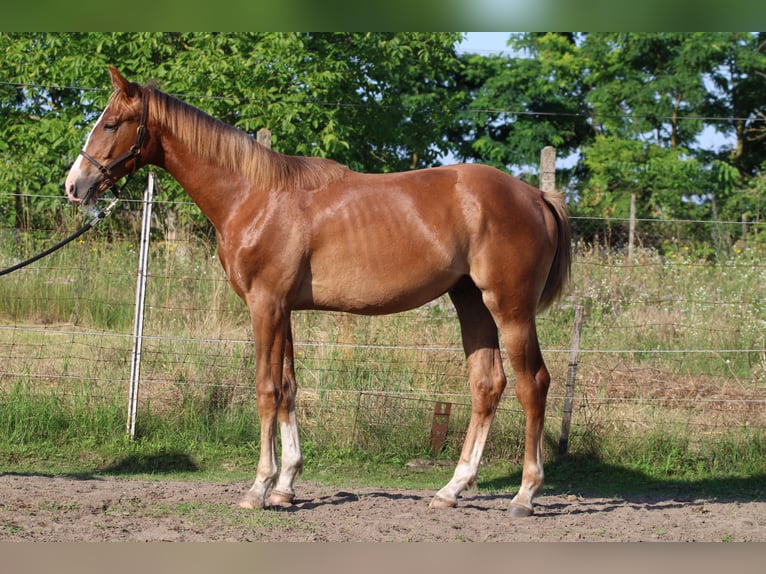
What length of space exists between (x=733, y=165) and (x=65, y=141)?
1551 centimetres

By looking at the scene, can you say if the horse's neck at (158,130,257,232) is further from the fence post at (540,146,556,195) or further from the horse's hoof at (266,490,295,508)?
the fence post at (540,146,556,195)

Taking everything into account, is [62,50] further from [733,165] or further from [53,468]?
[733,165]

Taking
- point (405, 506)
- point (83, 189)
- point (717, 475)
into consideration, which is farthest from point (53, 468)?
point (717, 475)

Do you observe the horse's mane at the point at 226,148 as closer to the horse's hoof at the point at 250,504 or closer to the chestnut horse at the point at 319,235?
the chestnut horse at the point at 319,235

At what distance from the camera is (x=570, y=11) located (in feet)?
7.72

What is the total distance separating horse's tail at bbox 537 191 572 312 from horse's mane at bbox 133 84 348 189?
59.3 inches

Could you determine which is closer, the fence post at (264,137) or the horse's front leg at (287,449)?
the horse's front leg at (287,449)

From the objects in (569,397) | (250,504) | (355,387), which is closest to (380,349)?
(355,387)

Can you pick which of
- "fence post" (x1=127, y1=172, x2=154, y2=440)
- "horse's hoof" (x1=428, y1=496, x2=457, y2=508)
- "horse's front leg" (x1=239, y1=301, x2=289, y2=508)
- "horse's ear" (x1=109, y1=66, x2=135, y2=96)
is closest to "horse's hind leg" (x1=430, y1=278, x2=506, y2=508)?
"horse's hoof" (x1=428, y1=496, x2=457, y2=508)

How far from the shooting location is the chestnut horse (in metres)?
4.90

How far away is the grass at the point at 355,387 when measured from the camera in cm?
630

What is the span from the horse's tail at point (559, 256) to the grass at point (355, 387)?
1.25m

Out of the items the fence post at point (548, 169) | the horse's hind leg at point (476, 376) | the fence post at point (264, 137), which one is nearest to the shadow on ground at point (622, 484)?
the horse's hind leg at point (476, 376)

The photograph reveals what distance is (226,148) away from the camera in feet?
16.6
